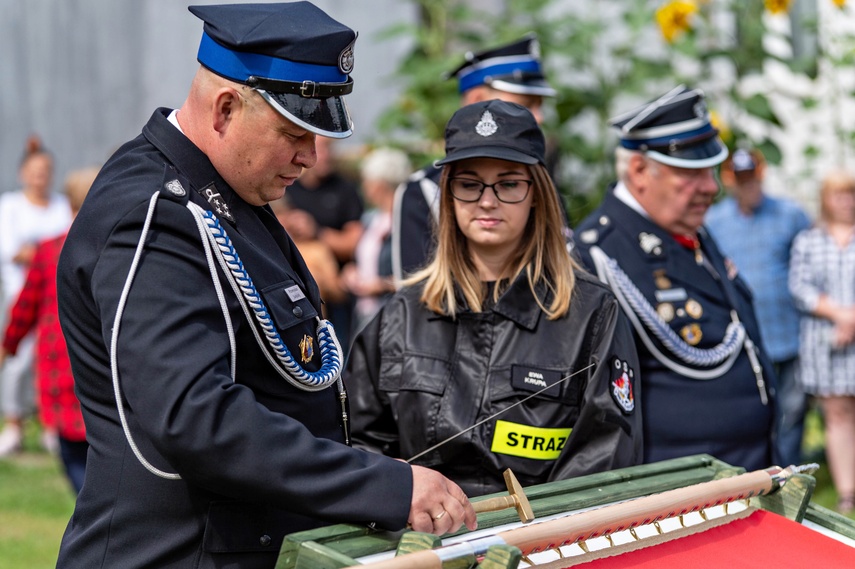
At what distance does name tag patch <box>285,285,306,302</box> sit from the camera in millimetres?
2320

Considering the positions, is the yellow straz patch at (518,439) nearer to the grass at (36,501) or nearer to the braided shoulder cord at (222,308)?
the braided shoulder cord at (222,308)

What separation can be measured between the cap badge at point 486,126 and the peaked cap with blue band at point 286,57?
0.88 metres

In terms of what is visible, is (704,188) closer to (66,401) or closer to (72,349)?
(72,349)

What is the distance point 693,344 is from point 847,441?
10.8 feet

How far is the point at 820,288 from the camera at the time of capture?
6812 millimetres

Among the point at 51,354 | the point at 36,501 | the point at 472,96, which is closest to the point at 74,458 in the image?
the point at 51,354

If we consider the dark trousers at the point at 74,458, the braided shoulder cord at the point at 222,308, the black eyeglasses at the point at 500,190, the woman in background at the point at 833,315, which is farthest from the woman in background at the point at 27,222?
the braided shoulder cord at the point at 222,308

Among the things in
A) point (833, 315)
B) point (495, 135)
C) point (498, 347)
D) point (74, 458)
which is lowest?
point (74, 458)

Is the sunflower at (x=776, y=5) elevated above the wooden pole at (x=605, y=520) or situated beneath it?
elevated above

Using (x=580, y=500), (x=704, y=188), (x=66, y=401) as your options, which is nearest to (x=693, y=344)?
(x=704, y=188)

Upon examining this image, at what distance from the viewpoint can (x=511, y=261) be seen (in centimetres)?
325

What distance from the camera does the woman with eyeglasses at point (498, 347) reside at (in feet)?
9.75

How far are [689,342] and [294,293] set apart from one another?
192 cm

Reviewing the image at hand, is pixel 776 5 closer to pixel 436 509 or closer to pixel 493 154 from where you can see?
pixel 493 154
